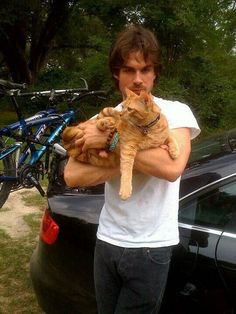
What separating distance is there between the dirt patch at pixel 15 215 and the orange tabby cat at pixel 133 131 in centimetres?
320

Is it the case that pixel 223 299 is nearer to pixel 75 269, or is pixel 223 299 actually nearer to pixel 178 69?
pixel 75 269

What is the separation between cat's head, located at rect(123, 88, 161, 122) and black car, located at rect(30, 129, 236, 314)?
0.79 meters

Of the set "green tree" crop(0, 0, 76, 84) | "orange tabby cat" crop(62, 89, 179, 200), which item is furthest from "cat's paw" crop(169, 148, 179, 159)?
"green tree" crop(0, 0, 76, 84)

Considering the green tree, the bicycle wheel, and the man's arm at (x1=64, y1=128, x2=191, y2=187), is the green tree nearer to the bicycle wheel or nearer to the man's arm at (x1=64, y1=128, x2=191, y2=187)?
the bicycle wheel

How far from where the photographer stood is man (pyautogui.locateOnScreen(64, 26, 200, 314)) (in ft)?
5.36

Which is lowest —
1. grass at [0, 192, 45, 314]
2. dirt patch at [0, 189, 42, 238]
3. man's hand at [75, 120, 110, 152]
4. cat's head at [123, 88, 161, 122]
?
dirt patch at [0, 189, 42, 238]

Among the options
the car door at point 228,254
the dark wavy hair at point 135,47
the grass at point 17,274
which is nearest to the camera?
the dark wavy hair at point 135,47

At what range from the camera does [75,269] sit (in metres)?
2.37

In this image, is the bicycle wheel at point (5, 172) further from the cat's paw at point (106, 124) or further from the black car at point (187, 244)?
the cat's paw at point (106, 124)

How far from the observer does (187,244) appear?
2.11 m

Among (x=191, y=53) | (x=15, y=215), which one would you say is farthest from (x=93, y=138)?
(x=191, y=53)

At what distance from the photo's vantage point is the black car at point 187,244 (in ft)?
6.76

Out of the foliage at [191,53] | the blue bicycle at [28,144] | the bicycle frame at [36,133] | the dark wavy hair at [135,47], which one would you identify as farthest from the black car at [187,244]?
the foliage at [191,53]

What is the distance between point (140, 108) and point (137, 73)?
27 centimetres
